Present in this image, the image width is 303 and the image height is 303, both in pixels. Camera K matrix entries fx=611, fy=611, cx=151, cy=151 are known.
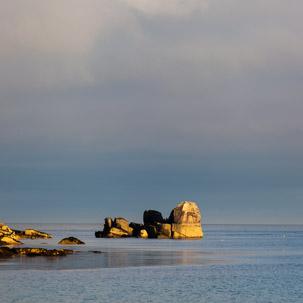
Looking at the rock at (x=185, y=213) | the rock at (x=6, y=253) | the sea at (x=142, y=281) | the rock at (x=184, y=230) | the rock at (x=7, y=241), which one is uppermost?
the rock at (x=185, y=213)

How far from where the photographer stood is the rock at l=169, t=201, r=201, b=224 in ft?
619

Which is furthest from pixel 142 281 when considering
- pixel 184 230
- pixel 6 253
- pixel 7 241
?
pixel 184 230

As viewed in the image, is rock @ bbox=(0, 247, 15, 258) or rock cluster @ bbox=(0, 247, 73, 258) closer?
rock @ bbox=(0, 247, 15, 258)

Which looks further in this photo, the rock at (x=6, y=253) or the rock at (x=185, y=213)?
the rock at (x=185, y=213)

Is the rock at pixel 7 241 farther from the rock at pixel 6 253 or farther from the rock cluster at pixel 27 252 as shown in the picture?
the rock at pixel 6 253

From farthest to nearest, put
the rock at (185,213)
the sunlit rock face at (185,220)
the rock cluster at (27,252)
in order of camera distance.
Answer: the sunlit rock face at (185,220), the rock at (185,213), the rock cluster at (27,252)

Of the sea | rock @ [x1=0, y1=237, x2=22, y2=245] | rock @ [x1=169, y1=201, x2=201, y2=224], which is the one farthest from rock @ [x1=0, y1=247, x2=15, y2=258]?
rock @ [x1=169, y1=201, x2=201, y2=224]

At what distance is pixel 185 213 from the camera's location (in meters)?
188

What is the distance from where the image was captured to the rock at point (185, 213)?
188625 millimetres

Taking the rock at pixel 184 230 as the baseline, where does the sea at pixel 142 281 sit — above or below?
below

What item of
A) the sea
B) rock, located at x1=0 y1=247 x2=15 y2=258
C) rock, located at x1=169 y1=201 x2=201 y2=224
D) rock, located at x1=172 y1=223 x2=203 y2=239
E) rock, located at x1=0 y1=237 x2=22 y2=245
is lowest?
the sea

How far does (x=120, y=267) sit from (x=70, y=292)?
26068mm

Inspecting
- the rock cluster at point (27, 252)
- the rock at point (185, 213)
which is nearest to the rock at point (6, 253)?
the rock cluster at point (27, 252)

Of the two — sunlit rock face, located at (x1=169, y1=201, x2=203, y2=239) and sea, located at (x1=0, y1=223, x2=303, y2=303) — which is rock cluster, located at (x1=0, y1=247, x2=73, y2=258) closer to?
sea, located at (x1=0, y1=223, x2=303, y2=303)
